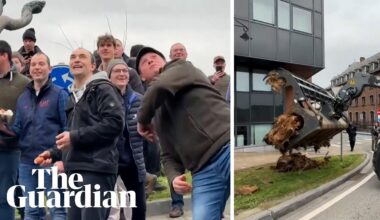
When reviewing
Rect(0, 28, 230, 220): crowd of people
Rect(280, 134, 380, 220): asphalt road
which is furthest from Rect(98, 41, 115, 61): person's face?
Rect(280, 134, 380, 220): asphalt road

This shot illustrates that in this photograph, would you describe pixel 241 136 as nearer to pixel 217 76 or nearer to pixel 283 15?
pixel 217 76

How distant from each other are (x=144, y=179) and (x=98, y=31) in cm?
60

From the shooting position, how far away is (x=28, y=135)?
1.98m

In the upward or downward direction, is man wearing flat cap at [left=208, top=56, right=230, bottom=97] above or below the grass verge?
above

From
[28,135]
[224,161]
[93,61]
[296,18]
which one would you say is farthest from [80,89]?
[296,18]

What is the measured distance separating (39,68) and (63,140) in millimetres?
304

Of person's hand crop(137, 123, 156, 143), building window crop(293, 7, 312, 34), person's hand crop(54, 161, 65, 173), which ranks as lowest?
person's hand crop(54, 161, 65, 173)

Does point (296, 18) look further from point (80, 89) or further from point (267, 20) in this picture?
point (80, 89)

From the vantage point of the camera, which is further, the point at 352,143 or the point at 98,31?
the point at 352,143

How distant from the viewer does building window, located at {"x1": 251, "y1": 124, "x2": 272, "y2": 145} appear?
1851 millimetres

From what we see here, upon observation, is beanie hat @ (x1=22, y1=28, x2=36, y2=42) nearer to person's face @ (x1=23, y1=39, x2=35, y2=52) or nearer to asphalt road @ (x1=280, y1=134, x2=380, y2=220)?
person's face @ (x1=23, y1=39, x2=35, y2=52)

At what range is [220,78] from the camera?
5.83 ft

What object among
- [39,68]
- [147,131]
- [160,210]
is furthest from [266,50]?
[39,68]

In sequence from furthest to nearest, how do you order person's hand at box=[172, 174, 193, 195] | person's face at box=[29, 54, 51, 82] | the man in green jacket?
person's face at box=[29, 54, 51, 82], person's hand at box=[172, 174, 193, 195], the man in green jacket
